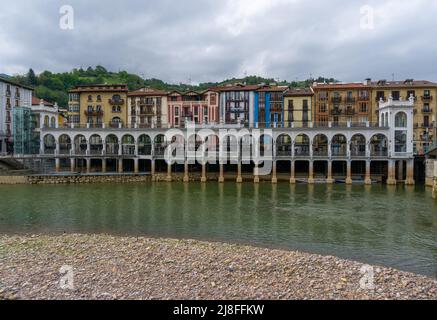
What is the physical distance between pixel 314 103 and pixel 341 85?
260 inches

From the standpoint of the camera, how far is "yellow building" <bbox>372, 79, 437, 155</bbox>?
211ft

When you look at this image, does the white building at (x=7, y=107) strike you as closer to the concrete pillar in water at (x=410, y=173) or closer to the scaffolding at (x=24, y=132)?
the scaffolding at (x=24, y=132)

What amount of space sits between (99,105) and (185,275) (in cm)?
6509

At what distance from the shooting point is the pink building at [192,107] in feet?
227

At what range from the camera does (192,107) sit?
69875mm

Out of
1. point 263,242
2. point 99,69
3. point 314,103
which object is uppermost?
point 99,69

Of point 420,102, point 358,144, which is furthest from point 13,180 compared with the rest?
point 420,102

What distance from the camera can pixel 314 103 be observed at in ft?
220

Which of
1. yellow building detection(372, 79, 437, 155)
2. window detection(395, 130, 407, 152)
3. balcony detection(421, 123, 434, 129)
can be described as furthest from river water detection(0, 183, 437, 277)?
balcony detection(421, 123, 434, 129)

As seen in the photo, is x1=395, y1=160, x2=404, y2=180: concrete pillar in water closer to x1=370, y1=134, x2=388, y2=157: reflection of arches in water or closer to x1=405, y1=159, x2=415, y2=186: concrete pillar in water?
x1=405, y1=159, x2=415, y2=186: concrete pillar in water

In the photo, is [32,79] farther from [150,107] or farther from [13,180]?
[13,180]

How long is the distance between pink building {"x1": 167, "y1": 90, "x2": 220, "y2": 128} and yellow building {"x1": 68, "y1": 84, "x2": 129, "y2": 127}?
10.3 meters

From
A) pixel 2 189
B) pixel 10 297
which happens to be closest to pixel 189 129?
pixel 2 189
